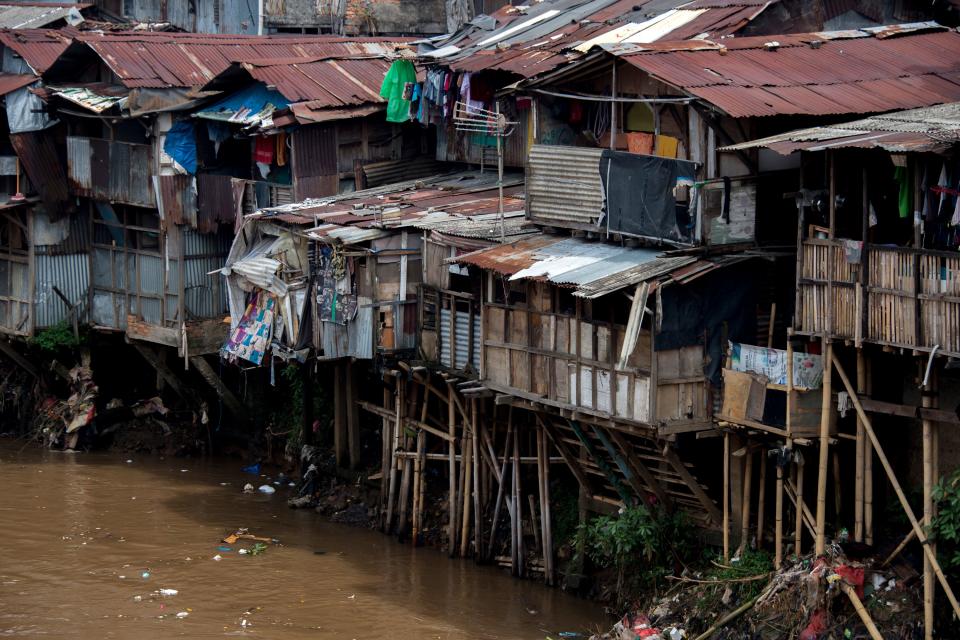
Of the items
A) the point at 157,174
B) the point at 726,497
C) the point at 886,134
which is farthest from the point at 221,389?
the point at 886,134

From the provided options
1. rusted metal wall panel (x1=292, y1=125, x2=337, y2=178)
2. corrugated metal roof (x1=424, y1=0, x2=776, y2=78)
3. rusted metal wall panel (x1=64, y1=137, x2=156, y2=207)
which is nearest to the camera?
corrugated metal roof (x1=424, y1=0, x2=776, y2=78)

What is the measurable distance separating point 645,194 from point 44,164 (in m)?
12.9

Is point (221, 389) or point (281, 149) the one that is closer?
point (281, 149)

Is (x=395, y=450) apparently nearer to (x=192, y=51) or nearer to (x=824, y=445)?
(x=824, y=445)

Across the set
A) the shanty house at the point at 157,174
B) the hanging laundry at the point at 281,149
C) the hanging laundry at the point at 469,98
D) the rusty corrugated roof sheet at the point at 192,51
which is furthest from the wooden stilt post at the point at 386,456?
the rusty corrugated roof sheet at the point at 192,51

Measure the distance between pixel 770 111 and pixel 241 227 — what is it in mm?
9867

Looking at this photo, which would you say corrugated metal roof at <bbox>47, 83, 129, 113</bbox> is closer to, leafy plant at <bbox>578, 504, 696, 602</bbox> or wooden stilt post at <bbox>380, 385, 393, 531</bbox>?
wooden stilt post at <bbox>380, 385, 393, 531</bbox>

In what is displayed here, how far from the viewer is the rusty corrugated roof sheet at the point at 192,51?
2762cm

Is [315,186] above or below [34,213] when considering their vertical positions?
above

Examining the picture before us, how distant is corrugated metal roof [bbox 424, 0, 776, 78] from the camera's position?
22516 millimetres

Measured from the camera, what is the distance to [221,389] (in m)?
28.5

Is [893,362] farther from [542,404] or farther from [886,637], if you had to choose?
[542,404]

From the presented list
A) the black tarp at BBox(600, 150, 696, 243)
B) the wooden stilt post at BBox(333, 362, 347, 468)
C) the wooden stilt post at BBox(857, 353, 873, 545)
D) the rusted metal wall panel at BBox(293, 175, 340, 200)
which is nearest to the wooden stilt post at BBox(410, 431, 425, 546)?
the wooden stilt post at BBox(333, 362, 347, 468)

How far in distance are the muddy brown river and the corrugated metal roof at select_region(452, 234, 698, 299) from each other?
4.52m
